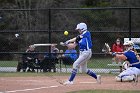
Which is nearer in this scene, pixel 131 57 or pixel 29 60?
pixel 131 57

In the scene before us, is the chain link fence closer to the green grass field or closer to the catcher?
the green grass field

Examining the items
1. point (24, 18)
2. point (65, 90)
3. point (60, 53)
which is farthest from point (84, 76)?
point (24, 18)

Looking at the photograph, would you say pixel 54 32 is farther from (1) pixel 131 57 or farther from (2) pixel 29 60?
(1) pixel 131 57

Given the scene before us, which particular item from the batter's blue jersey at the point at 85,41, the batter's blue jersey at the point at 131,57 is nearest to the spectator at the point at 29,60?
the batter's blue jersey at the point at 85,41

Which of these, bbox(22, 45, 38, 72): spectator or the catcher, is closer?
the catcher

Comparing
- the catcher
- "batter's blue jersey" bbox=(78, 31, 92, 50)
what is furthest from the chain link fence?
the catcher

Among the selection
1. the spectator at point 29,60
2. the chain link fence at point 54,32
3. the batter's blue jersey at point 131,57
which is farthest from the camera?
the chain link fence at point 54,32

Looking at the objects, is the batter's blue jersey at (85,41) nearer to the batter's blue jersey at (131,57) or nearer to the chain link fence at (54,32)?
the batter's blue jersey at (131,57)

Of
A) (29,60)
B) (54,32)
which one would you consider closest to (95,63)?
(54,32)

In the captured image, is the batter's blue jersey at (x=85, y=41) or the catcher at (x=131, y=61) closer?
the catcher at (x=131, y=61)

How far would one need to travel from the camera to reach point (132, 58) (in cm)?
1546

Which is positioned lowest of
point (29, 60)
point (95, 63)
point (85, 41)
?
point (95, 63)

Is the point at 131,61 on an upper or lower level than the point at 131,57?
lower

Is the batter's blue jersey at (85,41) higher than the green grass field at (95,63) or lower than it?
higher
